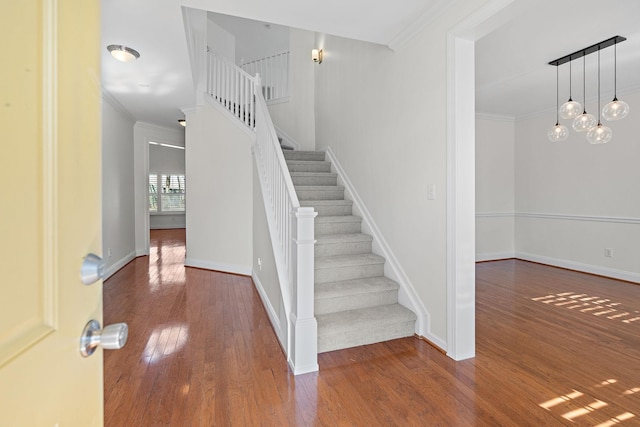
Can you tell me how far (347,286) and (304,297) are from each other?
30.2 inches

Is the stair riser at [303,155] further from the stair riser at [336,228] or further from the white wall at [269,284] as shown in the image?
the stair riser at [336,228]

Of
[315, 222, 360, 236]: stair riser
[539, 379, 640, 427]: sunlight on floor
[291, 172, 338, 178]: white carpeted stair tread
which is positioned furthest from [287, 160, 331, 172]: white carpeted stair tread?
[539, 379, 640, 427]: sunlight on floor

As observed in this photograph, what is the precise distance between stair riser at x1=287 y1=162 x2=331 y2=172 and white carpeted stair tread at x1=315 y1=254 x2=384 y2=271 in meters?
1.67

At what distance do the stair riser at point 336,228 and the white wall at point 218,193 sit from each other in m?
1.68

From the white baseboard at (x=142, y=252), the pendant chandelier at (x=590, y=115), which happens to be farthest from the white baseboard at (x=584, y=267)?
the white baseboard at (x=142, y=252)

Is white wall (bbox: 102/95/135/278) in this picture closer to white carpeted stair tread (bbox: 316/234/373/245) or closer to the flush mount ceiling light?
the flush mount ceiling light

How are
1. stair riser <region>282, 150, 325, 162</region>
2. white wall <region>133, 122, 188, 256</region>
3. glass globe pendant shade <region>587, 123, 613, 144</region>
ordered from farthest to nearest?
white wall <region>133, 122, 188, 256</region>, stair riser <region>282, 150, 325, 162</region>, glass globe pendant shade <region>587, 123, 613, 144</region>

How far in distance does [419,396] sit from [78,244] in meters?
1.94

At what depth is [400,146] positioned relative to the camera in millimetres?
2867

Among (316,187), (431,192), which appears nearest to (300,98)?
(316,187)

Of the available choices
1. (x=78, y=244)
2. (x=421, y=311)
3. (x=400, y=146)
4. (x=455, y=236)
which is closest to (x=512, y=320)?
(x=421, y=311)

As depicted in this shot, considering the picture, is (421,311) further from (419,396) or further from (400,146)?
(400,146)

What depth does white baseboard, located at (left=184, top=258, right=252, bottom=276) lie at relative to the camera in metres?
4.68

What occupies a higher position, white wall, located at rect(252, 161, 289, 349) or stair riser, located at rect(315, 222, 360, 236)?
stair riser, located at rect(315, 222, 360, 236)
